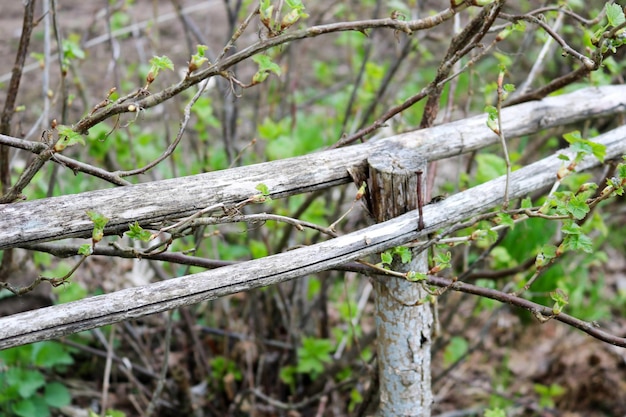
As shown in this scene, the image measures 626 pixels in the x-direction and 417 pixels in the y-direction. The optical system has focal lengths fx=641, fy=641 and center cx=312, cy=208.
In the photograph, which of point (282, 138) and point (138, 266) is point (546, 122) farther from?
point (138, 266)

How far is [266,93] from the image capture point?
11.4 ft

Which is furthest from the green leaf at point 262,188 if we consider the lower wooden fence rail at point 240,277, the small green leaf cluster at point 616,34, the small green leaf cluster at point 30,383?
the small green leaf cluster at point 30,383

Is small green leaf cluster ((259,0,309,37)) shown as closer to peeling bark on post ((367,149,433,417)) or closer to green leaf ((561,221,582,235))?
peeling bark on post ((367,149,433,417))

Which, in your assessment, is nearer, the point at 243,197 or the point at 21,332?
the point at 21,332

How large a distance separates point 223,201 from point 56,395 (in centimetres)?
143

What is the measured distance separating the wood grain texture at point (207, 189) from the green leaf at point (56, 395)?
1.33m

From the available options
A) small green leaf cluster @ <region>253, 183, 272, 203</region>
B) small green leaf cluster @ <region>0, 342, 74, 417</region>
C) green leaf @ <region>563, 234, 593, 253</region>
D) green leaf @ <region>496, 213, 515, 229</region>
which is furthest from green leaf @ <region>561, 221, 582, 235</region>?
small green leaf cluster @ <region>0, 342, 74, 417</region>

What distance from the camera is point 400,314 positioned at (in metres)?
1.74

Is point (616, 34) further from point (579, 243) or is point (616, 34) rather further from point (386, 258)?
point (386, 258)

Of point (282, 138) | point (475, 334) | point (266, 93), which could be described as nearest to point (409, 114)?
point (266, 93)

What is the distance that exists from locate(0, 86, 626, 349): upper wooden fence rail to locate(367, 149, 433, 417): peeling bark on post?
7cm

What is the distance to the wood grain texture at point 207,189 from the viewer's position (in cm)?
134

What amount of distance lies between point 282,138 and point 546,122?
1.05 m

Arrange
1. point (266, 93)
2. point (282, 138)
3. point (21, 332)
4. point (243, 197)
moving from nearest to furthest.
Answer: point (21, 332)
point (243, 197)
point (282, 138)
point (266, 93)
